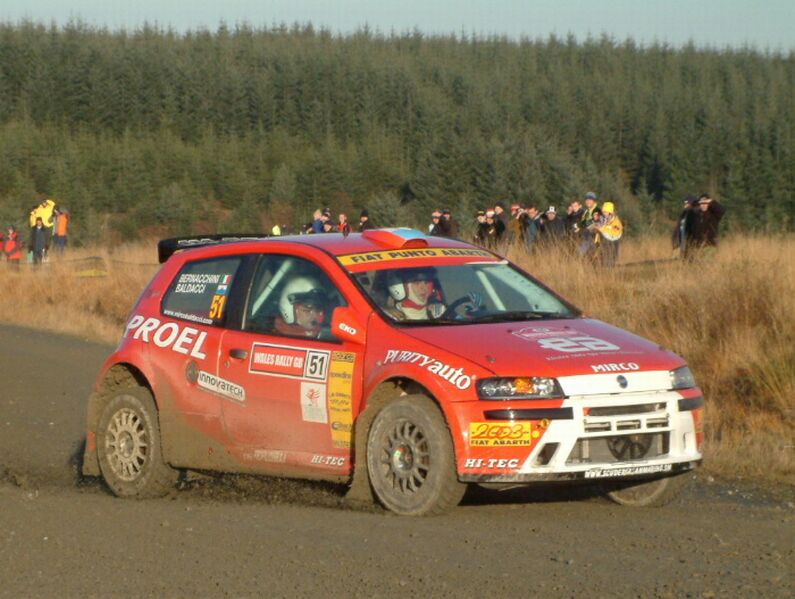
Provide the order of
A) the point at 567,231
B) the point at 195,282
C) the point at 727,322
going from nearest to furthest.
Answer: the point at 195,282, the point at 727,322, the point at 567,231

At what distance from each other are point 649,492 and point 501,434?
128cm

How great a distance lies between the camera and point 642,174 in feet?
371

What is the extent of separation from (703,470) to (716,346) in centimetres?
372

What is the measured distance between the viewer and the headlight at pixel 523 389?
7.14 metres

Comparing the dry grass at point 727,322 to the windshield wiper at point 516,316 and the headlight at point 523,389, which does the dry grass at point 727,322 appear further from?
the headlight at point 523,389

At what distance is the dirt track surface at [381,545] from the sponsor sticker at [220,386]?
60 cm

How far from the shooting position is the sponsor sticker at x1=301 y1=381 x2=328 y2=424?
7867 millimetres

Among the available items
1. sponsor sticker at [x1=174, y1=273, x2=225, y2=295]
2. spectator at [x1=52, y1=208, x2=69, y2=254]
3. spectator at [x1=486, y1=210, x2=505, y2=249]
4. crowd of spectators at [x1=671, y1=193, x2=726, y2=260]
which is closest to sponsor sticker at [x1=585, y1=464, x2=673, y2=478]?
sponsor sticker at [x1=174, y1=273, x2=225, y2=295]

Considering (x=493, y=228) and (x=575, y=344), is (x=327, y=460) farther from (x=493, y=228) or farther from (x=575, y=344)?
(x=493, y=228)

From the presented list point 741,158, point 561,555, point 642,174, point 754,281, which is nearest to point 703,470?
point 561,555

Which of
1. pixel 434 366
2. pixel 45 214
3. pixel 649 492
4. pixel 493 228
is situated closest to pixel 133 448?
pixel 434 366

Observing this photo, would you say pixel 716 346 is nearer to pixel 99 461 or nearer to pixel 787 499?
pixel 787 499

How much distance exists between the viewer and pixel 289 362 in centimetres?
807

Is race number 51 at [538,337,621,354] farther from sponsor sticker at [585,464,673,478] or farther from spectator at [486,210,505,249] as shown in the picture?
spectator at [486,210,505,249]
